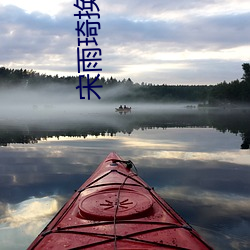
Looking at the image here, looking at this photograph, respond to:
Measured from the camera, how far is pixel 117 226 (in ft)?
15.3

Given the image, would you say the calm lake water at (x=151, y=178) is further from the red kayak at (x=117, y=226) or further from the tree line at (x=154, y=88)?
the tree line at (x=154, y=88)

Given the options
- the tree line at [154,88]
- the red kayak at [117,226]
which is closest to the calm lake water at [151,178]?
the red kayak at [117,226]

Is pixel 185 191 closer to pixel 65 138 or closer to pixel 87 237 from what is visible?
pixel 87 237

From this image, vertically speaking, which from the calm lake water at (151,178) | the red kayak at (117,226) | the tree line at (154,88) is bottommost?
the calm lake water at (151,178)

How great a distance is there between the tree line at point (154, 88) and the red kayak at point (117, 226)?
9863 cm

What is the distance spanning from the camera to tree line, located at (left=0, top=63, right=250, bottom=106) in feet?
329

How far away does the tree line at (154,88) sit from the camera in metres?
100

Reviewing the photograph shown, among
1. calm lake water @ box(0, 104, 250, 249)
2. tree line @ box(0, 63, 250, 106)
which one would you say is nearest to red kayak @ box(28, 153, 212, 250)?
calm lake water @ box(0, 104, 250, 249)

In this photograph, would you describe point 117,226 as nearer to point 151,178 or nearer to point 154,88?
point 151,178

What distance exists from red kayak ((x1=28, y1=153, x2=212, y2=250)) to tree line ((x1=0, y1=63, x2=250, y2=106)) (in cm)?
9863

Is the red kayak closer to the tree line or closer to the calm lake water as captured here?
the calm lake water

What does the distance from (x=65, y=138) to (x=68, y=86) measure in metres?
144

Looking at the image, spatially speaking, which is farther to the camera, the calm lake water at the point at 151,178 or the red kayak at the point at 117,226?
the calm lake water at the point at 151,178

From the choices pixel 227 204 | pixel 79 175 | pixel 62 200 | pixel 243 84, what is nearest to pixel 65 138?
pixel 79 175
